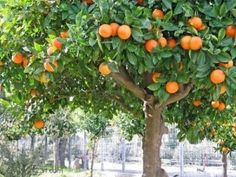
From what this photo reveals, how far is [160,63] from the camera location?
229 cm

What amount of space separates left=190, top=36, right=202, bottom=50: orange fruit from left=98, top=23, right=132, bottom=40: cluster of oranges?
291mm

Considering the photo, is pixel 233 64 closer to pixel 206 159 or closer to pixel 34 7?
pixel 34 7

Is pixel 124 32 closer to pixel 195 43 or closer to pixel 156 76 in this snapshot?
pixel 195 43

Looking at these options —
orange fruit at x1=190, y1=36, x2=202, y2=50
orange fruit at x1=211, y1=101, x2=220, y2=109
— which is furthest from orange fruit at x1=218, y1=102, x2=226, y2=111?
orange fruit at x1=190, y1=36, x2=202, y2=50

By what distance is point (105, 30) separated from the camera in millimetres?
2090

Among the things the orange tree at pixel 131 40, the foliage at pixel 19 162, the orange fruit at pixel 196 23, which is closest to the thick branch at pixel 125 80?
the orange tree at pixel 131 40

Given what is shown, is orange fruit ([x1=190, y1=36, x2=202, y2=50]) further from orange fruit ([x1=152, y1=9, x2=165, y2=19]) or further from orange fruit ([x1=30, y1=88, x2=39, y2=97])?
orange fruit ([x1=30, y1=88, x2=39, y2=97])

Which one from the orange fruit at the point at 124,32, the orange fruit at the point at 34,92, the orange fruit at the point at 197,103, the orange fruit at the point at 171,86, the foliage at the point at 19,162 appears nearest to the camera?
the orange fruit at the point at 124,32

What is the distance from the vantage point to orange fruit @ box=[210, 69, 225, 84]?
6.92ft

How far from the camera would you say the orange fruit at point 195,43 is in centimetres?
211

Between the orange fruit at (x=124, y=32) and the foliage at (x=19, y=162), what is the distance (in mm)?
4551

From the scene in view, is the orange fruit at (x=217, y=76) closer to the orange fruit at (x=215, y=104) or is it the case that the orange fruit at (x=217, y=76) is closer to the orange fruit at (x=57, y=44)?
the orange fruit at (x=57, y=44)

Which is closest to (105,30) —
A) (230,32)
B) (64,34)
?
(64,34)

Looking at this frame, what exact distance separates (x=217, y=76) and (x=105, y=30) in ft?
1.84
